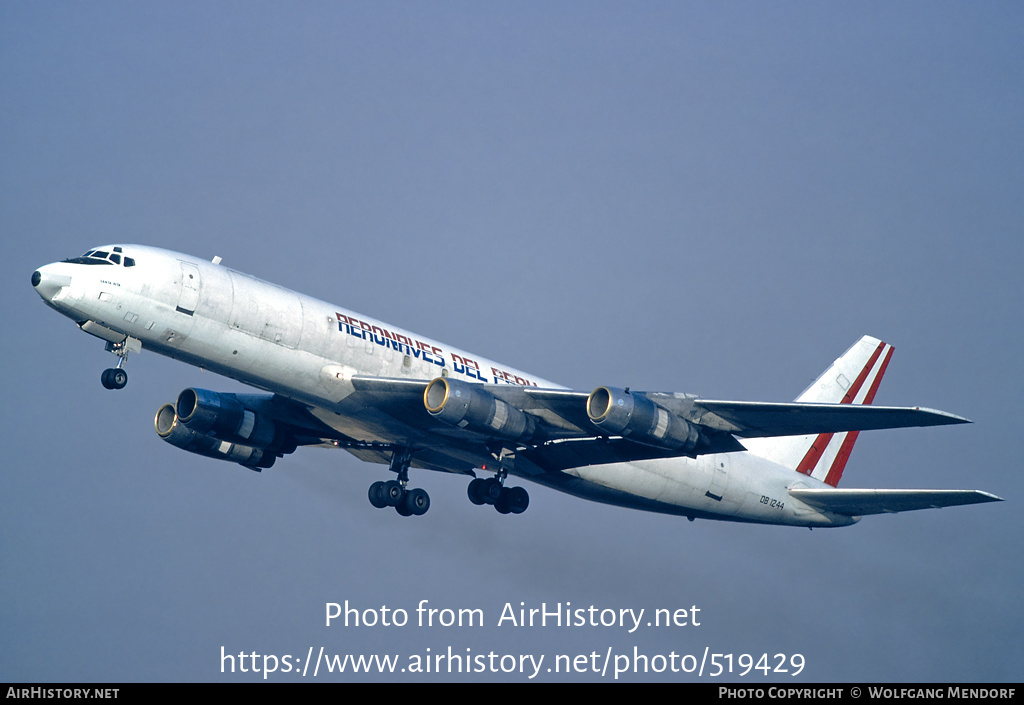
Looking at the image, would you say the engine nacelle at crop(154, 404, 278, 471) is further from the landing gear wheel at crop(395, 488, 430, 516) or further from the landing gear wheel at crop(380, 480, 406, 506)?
the landing gear wheel at crop(395, 488, 430, 516)

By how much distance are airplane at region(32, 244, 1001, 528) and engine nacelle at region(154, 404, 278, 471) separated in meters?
0.06

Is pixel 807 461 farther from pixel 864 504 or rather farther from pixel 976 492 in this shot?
pixel 976 492

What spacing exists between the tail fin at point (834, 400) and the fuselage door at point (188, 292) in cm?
2218

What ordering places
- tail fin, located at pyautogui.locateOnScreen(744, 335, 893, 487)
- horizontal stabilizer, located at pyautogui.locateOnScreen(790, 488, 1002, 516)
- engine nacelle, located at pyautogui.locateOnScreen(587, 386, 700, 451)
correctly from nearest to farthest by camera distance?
engine nacelle, located at pyautogui.locateOnScreen(587, 386, 700, 451), horizontal stabilizer, located at pyautogui.locateOnScreen(790, 488, 1002, 516), tail fin, located at pyautogui.locateOnScreen(744, 335, 893, 487)

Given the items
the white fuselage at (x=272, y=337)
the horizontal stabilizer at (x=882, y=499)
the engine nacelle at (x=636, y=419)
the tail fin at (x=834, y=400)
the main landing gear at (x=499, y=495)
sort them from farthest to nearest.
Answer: the tail fin at (x=834, y=400), the main landing gear at (x=499, y=495), the horizontal stabilizer at (x=882, y=499), the engine nacelle at (x=636, y=419), the white fuselage at (x=272, y=337)

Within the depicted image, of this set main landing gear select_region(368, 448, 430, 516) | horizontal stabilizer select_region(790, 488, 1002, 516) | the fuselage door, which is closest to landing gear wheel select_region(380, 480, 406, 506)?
main landing gear select_region(368, 448, 430, 516)

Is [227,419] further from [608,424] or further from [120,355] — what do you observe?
[608,424]

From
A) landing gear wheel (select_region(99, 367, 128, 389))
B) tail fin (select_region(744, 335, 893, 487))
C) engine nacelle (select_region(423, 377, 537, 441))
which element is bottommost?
landing gear wheel (select_region(99, 367, 128, 389))

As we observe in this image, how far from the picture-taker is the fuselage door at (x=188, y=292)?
32562 millimetres

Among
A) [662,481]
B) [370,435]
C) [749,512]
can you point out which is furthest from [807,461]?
[370,435]

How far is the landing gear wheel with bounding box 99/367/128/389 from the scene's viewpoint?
32.5 m

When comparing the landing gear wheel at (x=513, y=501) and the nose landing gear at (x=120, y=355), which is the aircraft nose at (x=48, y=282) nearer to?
the nose landing gear at (x=120, y=355)

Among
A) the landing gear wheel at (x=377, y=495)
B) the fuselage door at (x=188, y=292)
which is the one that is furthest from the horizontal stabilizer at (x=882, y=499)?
the fuselage door at (x=188, y=292)
